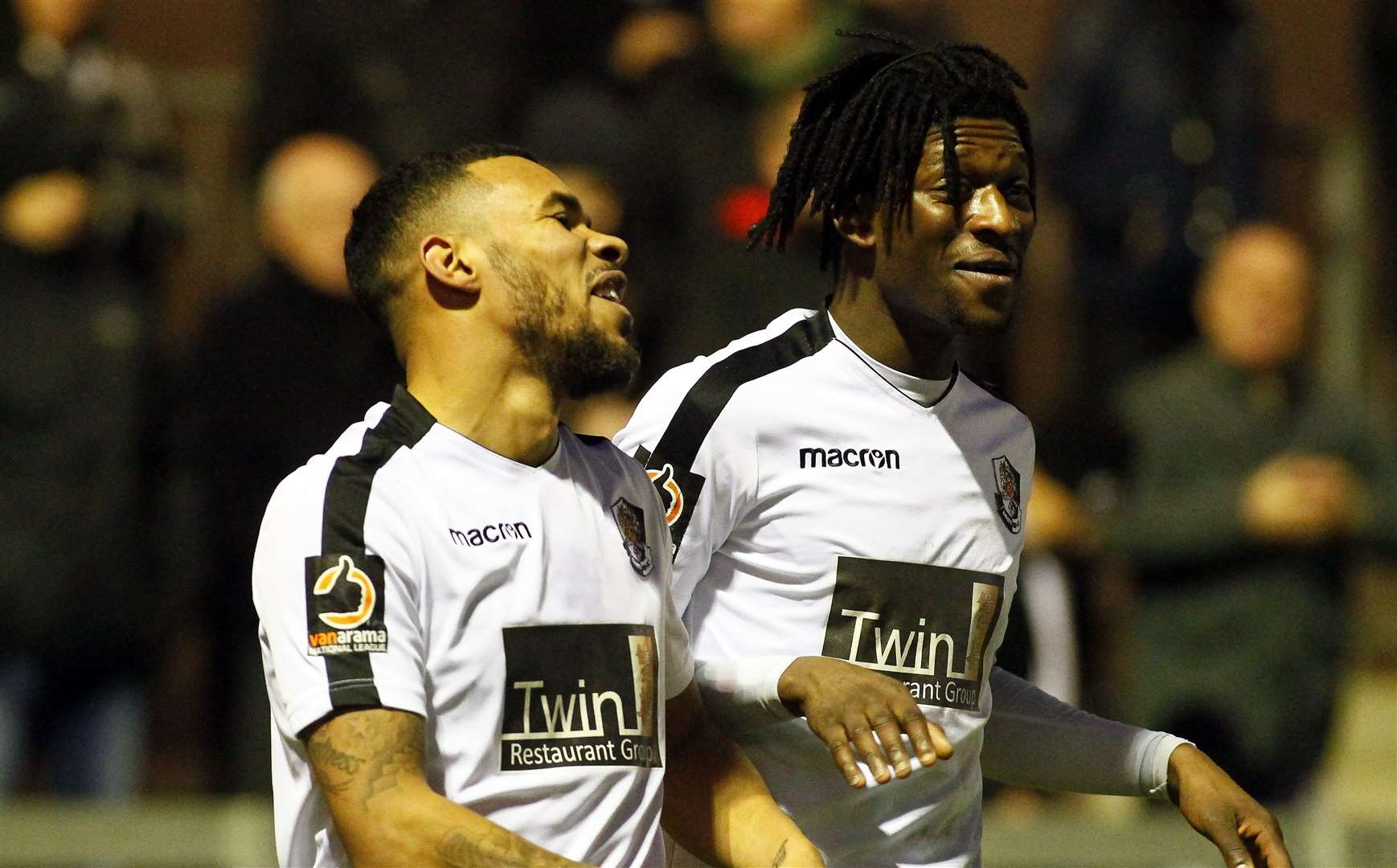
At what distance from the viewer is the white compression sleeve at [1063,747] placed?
3822mm

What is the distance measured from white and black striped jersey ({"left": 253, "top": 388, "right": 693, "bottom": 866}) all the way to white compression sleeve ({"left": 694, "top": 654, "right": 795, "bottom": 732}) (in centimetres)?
20

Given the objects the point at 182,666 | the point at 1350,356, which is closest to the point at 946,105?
the point at 182,666

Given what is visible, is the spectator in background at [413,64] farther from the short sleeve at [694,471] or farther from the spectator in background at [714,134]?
the short sleeve at [694,471]

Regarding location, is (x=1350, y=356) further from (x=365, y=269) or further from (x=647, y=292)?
(x=365, y=269)

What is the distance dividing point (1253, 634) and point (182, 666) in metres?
3.79

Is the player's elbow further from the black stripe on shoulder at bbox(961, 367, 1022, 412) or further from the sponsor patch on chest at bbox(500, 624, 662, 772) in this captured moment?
the black stripe on shoulder at bbox(961, 367, 1022, 412)

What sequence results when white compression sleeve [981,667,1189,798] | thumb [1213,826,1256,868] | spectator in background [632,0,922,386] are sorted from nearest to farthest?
thumb [1213,826,1256,868] < white compression sleeve [981,667,1189,798] < spectator in background [632,0,922,386]

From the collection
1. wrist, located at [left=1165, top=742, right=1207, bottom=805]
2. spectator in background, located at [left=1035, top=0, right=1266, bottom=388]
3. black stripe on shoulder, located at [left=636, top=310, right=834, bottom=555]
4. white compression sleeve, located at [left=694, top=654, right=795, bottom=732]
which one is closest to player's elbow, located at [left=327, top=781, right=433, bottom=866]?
white compression sleeve, located at [left=694, top=654, right=795, bottom=732]

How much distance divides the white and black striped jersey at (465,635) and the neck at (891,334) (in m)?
0.68

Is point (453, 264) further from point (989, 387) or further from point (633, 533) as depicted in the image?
point (989, 387)

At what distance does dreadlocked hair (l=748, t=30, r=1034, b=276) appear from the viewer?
367cm

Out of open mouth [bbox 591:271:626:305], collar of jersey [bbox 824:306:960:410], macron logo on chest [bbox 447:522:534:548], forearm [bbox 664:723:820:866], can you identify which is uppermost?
open mouth [bbox 591:271:626:305]

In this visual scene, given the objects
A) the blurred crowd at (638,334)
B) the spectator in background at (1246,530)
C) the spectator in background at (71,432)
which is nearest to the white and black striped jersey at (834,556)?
the blurred crowd at (638,334)

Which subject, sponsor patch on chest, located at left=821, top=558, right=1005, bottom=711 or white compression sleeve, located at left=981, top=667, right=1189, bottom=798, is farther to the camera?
white compression sleeve, located at left=981, top=667, right=1189, bottom=798
